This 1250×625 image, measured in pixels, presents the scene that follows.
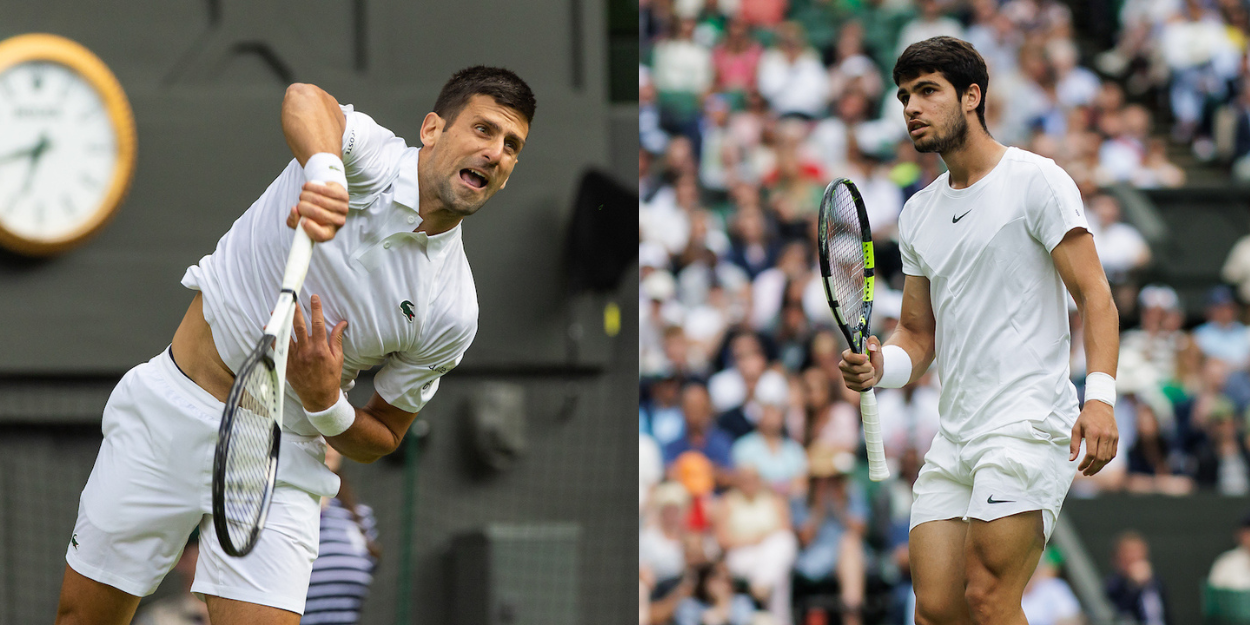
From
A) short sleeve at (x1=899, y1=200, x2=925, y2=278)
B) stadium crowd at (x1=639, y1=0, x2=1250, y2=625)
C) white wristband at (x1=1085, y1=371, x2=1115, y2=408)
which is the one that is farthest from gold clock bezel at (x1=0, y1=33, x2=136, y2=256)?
white wristband at (x1=1085, y1=371, x2=1115, y2=408)

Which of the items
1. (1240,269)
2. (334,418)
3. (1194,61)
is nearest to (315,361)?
(334,418)

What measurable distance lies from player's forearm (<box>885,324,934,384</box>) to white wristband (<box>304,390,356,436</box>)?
1619mm

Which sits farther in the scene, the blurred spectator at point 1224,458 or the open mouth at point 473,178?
the blurred spectator at point 1224,458

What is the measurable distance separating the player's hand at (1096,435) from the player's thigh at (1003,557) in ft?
0.83

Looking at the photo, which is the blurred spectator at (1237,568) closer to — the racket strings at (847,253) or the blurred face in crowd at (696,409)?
the blurred face in crowd at (696,409)

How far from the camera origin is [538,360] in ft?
27.3

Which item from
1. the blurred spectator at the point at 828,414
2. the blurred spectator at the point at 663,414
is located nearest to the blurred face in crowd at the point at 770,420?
the blurred spectator at the point at 828,414

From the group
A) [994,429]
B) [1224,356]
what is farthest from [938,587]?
[1224,356]

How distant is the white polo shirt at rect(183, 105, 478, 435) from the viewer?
136 inches

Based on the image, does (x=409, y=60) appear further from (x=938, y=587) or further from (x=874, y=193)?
(x=938, y=587)

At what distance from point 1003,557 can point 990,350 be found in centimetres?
57

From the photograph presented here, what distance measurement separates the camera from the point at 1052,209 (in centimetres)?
358

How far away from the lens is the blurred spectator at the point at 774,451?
7938 millimetres

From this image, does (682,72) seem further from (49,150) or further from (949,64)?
(949,64)
